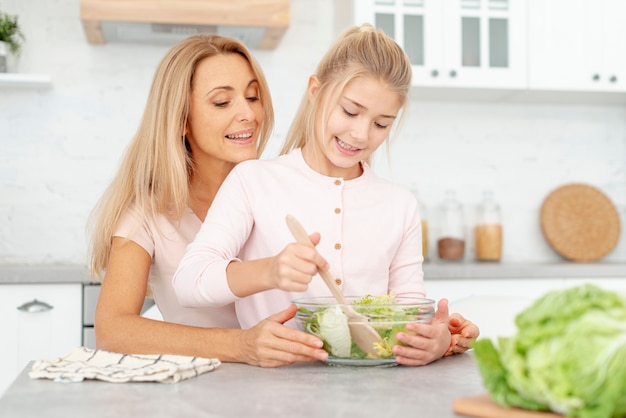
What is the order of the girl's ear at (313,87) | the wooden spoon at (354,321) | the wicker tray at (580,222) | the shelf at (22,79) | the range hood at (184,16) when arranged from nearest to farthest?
the wooden spoon at (354,321)
the girl's ear at (313,87)
the range hood at (184,16)
the shelf at (22,79)
the wicker tray at (580,222)

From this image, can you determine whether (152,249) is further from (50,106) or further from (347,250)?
(50,106)

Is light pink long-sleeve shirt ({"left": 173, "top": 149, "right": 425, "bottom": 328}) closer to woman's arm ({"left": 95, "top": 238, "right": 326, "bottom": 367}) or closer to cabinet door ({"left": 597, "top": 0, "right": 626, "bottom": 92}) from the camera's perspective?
woman's arm ({"left": 95, "top": 238, "right": 326, "bottom": 367})

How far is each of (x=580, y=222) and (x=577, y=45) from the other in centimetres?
86

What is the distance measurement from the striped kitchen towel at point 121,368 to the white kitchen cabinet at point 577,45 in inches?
113

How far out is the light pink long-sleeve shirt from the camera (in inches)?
67.9

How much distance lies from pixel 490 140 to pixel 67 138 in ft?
6.62

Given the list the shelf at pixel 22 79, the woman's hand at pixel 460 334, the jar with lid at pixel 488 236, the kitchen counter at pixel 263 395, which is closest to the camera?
the kitchen counter at pixel 263 395

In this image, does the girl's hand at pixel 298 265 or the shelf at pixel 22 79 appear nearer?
the girl's hand at pixel 298 265

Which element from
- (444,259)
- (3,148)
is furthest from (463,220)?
(3,148)

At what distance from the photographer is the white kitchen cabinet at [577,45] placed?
3.80 meters

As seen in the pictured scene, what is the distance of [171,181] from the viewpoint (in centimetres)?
192

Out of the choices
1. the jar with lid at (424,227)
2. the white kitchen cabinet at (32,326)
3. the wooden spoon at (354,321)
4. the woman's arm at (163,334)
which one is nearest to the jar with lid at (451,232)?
the jar with lid at (424,227)

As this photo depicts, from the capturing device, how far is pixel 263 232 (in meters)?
1.75

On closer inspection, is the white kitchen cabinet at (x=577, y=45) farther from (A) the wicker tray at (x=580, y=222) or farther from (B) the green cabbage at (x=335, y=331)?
(B) the green cabbage at (x=335, y=331)
